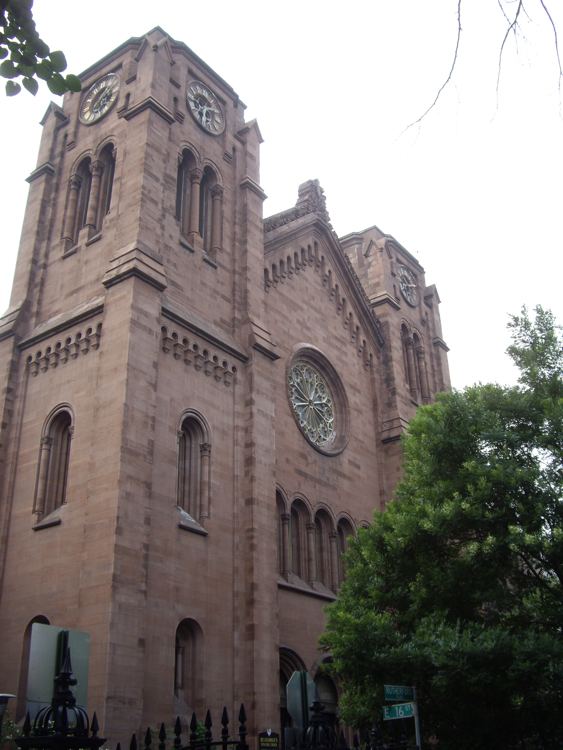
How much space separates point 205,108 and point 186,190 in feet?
12.9

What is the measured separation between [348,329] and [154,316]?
13.0m

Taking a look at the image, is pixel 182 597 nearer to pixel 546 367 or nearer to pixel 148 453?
pixel 148 453

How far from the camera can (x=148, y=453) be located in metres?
19.4

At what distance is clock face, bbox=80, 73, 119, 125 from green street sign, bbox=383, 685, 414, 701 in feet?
69.4

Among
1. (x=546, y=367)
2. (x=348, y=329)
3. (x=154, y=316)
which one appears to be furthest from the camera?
(x=348, y=329)

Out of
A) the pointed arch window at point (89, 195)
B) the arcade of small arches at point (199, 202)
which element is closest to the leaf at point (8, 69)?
the arcade of small arches at point (199, 202)

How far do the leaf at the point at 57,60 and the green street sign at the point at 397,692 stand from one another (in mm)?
11209

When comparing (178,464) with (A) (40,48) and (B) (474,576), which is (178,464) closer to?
(B) (474,576)

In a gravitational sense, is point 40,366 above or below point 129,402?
above

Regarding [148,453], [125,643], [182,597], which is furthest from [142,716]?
[148,453]

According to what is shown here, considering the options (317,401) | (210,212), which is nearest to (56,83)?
(210,212)

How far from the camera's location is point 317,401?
29234mm

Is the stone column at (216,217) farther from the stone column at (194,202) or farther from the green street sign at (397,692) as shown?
the green street sign at (397,692)

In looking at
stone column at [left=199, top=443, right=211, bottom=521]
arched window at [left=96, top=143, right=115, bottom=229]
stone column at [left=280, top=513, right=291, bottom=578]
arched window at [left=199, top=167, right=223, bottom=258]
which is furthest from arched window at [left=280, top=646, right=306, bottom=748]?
arched window at [left=96, top=143, right=115, bottom=229]
